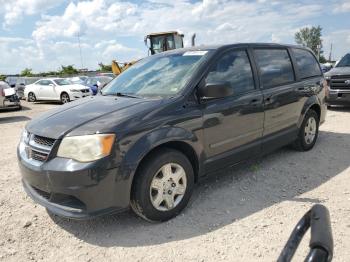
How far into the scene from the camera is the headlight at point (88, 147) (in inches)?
125

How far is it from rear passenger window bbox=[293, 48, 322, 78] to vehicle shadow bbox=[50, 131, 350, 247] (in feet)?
4.22

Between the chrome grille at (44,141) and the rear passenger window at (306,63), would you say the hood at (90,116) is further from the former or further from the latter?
the rear passenger window at (306,63)

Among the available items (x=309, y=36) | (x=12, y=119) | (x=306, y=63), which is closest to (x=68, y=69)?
(x=12, y=119)

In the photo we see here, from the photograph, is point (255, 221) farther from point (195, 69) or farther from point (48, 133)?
point (48, 133)

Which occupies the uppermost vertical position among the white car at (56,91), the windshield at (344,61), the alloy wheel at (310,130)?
the windshield at (344,61)

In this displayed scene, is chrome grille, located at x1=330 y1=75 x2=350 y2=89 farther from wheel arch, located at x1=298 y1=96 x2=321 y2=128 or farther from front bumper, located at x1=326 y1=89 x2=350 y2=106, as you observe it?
wheel arch, located at x1=298 y1=96 x2=321 y2=128

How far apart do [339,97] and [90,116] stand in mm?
8431

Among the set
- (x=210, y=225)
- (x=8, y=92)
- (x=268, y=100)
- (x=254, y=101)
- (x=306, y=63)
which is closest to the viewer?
(x=210, y=225)

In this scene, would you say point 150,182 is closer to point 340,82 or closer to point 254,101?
point 254,101

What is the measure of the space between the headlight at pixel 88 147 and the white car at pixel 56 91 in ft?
49.7

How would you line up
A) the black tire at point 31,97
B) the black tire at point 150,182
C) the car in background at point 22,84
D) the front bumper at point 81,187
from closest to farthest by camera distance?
the front bumper at point 81,187
the black tire at point 150,182
the black tire at point 31,97
the car in background at point 22,84

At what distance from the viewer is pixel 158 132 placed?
11.5ft

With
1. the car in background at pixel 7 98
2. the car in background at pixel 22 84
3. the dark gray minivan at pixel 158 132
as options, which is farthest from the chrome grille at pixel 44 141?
the car in background at pixel 22 84

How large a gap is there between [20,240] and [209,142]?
6.95ft
